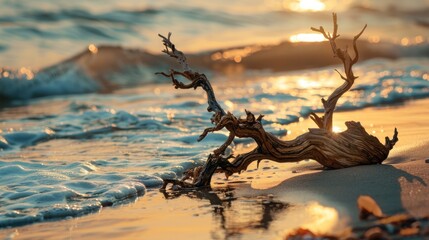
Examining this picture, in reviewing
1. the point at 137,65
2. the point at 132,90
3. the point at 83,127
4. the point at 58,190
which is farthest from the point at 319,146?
the point at 137,65

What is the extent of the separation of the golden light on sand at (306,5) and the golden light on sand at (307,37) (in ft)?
11.1

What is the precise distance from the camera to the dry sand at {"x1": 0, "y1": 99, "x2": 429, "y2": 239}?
13.1 feet

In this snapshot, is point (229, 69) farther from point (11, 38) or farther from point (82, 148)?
point (82, 148)

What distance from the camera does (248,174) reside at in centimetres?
550

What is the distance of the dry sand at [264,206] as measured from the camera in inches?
157

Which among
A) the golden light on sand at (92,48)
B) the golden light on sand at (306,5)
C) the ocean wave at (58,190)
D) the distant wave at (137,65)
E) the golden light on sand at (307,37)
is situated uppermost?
the golden light on sand at (306,5)

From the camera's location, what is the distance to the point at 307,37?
1730 cm

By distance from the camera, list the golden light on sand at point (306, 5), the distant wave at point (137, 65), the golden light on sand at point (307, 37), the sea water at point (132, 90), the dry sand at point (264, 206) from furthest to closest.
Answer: the golden light on sand at point (306, 5) → the golden light on sand at point (307, 37) → the distant wave at point (137, 65) → the sea water at point (132, 90) → the dry sand at point (264, 206)

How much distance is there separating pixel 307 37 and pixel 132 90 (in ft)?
19.8

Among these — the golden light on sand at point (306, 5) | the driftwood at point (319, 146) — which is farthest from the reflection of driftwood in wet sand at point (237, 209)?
the golden light on sand at point (306, 5)

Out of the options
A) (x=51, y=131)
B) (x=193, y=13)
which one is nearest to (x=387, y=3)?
(x=193, y=13)

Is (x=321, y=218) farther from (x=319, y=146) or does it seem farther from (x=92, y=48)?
(x=92, y=48)

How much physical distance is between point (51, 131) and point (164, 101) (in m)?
2.37

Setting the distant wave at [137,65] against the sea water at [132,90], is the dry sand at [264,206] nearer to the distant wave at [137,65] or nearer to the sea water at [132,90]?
the sea water at [132,90]
